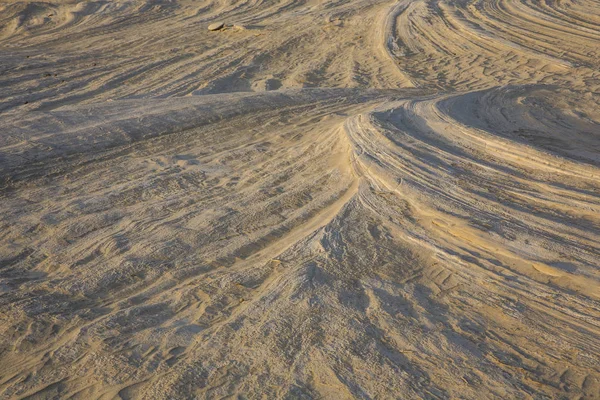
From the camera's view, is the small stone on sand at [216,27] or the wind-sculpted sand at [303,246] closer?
the wind-sculpted sand at [303,246]

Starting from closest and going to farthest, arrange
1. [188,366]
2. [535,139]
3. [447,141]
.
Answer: [188,366] < [447,141] < [535,139]

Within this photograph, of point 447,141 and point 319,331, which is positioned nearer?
point 319,331

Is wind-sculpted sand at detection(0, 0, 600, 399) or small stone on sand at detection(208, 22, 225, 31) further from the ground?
small stone on sand at detection(208, 22, 225, 31)

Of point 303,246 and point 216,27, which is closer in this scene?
point 303,246

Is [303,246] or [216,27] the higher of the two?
[216,27]

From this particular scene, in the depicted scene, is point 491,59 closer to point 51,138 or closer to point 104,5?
point 51,138

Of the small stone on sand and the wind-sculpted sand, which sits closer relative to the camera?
the wind-sculpted sand

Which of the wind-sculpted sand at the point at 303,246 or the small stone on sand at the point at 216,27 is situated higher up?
the small stone on sand at the point at 216,27

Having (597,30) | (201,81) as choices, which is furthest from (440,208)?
(597,30)
